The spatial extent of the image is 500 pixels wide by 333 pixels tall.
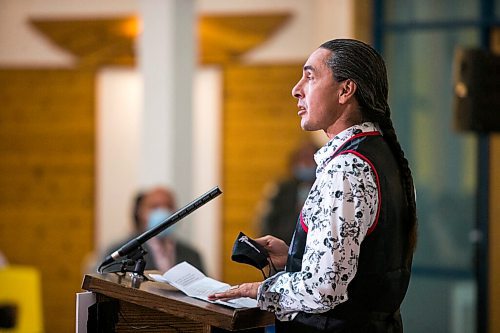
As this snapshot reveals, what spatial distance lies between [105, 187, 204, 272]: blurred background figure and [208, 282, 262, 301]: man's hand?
8.88ft

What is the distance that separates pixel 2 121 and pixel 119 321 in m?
6.66

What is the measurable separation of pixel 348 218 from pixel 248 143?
626 cm

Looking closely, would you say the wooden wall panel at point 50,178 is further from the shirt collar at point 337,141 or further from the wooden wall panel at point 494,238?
the shirt collar at point 337,141

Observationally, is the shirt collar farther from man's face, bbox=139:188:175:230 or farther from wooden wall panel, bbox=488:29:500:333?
wooden wall panel, bbox=488:29:500:333

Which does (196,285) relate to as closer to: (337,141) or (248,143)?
(337,141)

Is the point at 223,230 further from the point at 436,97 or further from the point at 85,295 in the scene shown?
the point at 85,295

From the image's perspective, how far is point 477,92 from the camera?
495 cm

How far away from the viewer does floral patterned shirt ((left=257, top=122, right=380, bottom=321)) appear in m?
1.90

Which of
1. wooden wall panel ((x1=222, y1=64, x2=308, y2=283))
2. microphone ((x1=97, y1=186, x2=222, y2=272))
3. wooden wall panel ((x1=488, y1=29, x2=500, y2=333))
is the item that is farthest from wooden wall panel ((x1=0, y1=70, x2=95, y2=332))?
microphone ((x1=97, y1=186, x2=222, y2=272))

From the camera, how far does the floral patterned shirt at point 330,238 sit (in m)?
1.90

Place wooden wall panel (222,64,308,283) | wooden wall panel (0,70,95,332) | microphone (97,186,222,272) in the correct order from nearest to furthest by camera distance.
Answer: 1. microphone (97,186,222,272)
2. wooden wall panel (222,64,308,283)
3. wooden wall panel (0,70,95,332)

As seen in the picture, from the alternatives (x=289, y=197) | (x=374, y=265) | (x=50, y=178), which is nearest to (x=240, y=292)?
(x=374, y=265)

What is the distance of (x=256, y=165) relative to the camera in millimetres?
8148

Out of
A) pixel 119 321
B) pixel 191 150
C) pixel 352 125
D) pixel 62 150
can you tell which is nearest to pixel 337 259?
pixel 352 125
